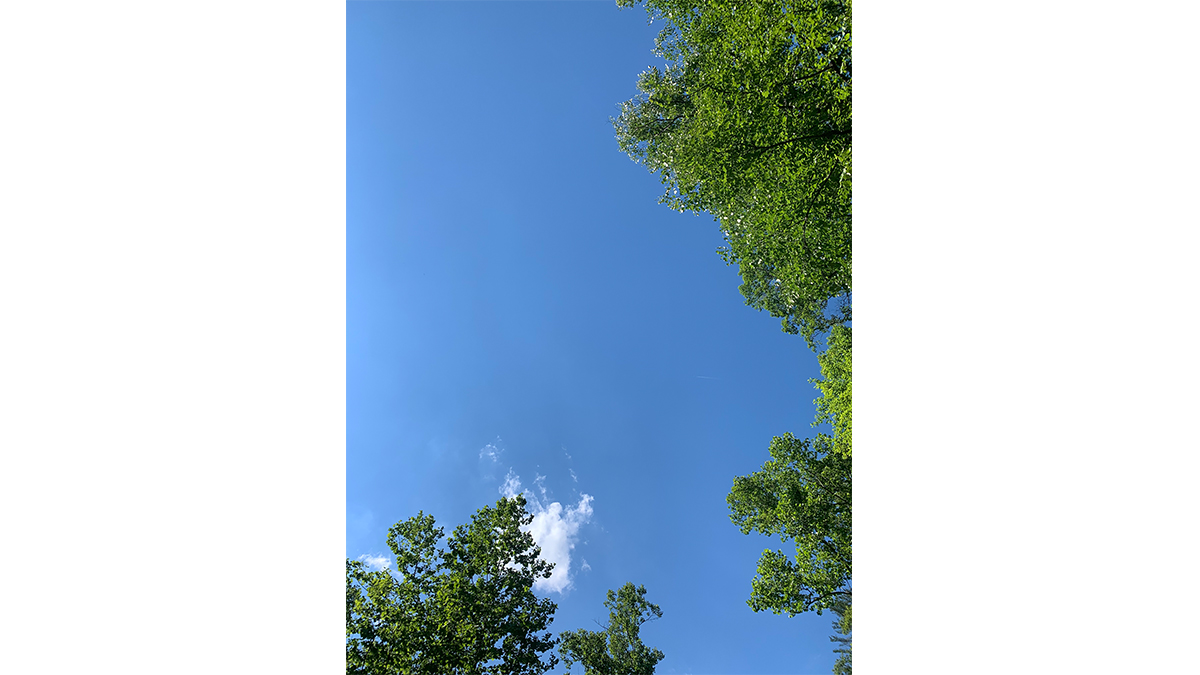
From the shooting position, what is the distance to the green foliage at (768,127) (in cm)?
429

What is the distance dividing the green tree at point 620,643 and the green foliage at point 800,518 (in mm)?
2683

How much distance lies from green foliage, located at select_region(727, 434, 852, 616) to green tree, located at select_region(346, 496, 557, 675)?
4.24 meters

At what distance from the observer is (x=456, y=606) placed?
7.77m

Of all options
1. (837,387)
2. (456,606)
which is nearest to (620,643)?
(456,606)

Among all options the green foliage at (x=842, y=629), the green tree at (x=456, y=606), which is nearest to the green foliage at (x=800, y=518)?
the green foliage at (x=842, y=629)

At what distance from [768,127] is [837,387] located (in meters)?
5.66

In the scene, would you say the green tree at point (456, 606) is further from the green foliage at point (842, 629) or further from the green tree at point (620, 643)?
the green foliage at point (842, 629)

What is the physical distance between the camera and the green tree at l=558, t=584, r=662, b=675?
9.21 meters

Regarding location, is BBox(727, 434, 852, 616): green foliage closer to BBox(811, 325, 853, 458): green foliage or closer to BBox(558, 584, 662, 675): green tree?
BBox(811, 325, 853, 458): green foliage
